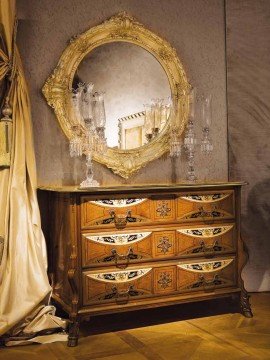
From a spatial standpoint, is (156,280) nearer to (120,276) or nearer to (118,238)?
(120,276)

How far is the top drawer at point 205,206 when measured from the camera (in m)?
3.39

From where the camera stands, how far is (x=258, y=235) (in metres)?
4.25

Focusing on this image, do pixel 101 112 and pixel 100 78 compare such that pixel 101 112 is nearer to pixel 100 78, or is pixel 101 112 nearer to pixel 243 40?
pixel 100 78

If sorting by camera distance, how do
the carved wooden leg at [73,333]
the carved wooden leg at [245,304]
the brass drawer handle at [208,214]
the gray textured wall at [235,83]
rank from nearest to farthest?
the carved wooden leg at [73,333] < the brass drawer handle at [208,214] < the carved wooden leg at [245,304] < the gray textured wall at [235,83]

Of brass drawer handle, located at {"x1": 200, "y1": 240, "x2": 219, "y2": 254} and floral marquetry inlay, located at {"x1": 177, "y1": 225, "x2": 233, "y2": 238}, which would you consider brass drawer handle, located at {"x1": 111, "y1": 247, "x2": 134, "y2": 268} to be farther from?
brass drawer handle, located at {"x1": 200, "y1": 240, "x2": 219, "y2": 254}

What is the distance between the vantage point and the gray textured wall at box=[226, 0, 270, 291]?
419 cm

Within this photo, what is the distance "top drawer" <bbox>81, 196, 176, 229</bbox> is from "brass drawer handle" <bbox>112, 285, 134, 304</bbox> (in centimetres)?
39

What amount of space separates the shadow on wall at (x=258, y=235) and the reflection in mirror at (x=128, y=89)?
1030 millimetres

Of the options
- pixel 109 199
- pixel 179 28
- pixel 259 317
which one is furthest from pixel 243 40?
pixel 259 317

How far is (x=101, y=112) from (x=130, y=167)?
56 cm

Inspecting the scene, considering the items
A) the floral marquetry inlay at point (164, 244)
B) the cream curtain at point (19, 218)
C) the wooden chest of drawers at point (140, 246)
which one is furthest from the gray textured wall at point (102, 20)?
the floral marquetry inlay at point (164, 244)

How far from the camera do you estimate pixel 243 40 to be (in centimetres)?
420

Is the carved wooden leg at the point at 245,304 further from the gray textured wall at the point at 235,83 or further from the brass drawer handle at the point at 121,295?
the brass drawer handle at the point at 121,295

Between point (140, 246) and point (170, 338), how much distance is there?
0.59 m
